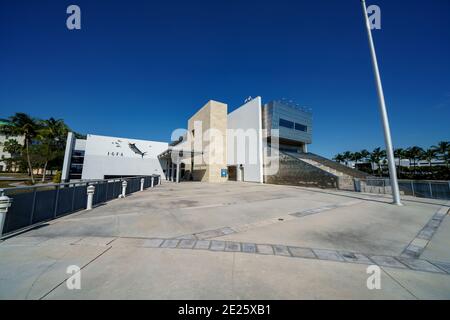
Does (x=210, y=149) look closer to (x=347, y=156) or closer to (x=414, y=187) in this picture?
(x=414, y=187)

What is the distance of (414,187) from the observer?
1131cm

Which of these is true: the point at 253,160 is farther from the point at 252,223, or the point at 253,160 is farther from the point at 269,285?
the point at 269,285

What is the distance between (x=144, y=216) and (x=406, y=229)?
831cm

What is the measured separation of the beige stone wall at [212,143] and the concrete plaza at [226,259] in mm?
19744

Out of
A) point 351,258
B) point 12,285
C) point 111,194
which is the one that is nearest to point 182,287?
point 12,285

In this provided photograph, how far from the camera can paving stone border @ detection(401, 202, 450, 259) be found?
3217 millimetres

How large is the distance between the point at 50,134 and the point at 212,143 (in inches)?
1125

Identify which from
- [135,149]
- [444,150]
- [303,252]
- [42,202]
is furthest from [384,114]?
[444,150]

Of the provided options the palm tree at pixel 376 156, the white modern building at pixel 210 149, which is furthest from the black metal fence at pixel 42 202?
the palm tree at pixel 376 156

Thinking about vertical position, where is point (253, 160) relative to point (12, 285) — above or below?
above

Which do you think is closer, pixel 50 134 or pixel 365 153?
pixel 50 134

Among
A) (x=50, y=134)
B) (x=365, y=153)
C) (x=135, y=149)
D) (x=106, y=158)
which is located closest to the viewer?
(x=106, y=158)

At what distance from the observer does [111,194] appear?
8.99 meters

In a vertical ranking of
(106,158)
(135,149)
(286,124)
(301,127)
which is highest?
(301,127)
